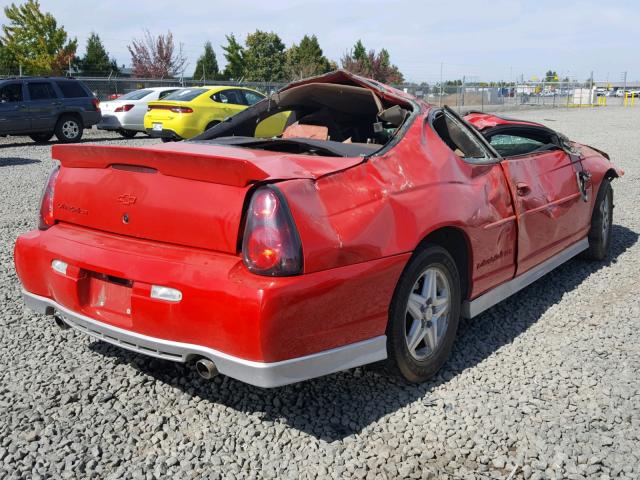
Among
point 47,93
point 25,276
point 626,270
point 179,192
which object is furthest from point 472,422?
point 47,93

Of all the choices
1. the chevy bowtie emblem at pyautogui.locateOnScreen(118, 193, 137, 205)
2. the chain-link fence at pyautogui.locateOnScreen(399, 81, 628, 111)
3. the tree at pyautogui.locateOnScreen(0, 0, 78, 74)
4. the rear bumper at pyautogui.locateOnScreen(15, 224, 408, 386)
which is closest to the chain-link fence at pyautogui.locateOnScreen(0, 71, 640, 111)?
the chain-link fence at pyautogui.locateOnScreen(399, 81, 628, 111)

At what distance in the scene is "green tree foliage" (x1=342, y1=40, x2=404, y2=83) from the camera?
63.1 m

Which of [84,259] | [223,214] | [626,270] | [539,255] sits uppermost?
[223,214]

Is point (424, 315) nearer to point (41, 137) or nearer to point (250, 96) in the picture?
point (250, 96)

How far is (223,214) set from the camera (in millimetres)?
2760

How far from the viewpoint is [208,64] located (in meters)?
59.3

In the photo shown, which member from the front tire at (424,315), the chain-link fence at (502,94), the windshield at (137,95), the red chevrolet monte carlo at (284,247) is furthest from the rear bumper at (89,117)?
the chain-link fence at (502,94)

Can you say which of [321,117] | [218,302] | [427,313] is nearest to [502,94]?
[321,117]

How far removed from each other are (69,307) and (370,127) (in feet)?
7.50

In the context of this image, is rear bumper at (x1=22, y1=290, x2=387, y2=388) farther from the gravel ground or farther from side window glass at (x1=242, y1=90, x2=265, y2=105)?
side window glass at (x1=242, y1=90, x2=265, y2=105)

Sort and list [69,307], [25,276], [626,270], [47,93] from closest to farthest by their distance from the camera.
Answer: [69,307] < [25,276] < [626,270] < [47,93]

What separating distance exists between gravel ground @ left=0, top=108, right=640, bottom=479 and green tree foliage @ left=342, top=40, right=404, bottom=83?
2409 inches

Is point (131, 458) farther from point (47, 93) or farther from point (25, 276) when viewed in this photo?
point (47, 93)

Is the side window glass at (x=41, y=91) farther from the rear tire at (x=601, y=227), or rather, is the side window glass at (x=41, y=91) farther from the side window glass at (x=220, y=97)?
the rear tire at (x=601, y=227)
